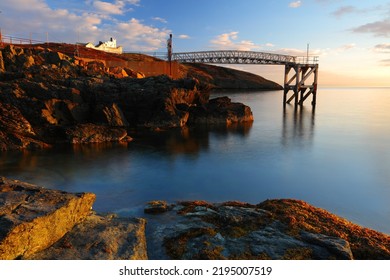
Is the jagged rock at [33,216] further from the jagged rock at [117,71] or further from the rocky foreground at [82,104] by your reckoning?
the jagged rock at [117,71]

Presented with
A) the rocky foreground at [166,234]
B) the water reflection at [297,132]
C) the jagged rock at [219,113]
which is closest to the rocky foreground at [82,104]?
the jagged rock at [219,113]

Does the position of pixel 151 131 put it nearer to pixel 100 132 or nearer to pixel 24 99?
pixel 100 132

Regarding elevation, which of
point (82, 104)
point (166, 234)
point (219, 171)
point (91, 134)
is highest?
point (82, 104)

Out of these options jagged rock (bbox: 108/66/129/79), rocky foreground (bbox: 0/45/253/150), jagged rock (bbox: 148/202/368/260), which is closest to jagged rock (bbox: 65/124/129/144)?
rocky foreground (bbox: 0/45/253/150)

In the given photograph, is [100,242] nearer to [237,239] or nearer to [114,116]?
[237,239]

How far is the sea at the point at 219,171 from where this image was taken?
13773 mm

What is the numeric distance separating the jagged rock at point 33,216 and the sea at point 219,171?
10.3 ft

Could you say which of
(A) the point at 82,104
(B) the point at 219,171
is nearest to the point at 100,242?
(B) the point at 219,171

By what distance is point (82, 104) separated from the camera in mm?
28359

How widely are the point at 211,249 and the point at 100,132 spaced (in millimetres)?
19587

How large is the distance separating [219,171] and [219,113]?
20.1 metres

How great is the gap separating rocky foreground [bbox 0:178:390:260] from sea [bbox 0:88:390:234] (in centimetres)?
259

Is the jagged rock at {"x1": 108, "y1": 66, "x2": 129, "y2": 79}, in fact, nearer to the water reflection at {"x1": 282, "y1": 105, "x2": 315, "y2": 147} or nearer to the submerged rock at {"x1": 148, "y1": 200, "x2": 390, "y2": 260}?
the water reflection at {"x1": 282, "y1": 105, "x2": 315, "y2": 147}

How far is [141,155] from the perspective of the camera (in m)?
21.6
